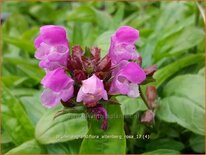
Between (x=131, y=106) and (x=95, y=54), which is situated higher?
(x=95, y=54)

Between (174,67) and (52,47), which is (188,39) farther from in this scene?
(52,47)

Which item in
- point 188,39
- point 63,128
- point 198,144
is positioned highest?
point 188,39

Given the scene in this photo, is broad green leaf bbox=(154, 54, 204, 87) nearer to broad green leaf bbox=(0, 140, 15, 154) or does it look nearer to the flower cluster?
the flower cluster

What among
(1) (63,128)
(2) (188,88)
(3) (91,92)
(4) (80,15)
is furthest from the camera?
(4) (80,15)

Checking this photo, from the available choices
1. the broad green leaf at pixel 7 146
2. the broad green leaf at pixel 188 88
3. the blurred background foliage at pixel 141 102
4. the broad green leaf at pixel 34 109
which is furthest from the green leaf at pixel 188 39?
the broad green leaf at pixel 7 146

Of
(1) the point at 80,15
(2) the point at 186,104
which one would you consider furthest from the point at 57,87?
(1) the point at 80,15

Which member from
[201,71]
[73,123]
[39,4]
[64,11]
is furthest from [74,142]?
[39,4]

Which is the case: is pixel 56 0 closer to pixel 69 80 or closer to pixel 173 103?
pixel 173 103

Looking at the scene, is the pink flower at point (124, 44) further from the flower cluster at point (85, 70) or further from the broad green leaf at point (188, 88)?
the broad green leaf at point (188, 88)
